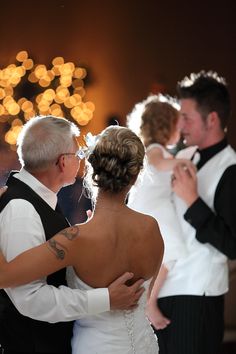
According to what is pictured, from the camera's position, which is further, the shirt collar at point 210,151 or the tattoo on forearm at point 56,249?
the shirt collar at point 210,151

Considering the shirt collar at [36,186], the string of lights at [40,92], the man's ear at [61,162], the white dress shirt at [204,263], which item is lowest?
the white dress shirt at [204,263]

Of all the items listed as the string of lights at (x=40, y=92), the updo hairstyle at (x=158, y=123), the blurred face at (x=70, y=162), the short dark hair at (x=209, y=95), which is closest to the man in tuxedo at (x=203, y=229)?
the short dark hair at (x=209, y=95)

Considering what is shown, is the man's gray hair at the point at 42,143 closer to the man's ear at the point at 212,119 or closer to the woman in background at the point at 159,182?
the woman in background at the point at 159,182

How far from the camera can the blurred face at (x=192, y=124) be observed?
3.30m

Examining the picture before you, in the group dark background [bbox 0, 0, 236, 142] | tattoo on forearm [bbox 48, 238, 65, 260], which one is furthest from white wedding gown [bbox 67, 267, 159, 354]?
dark background [bbox 0, 0, 236, 142]

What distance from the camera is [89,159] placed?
7.23 ft

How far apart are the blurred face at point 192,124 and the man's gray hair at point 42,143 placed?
1094 mm

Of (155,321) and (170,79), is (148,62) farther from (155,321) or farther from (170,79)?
(155,321)

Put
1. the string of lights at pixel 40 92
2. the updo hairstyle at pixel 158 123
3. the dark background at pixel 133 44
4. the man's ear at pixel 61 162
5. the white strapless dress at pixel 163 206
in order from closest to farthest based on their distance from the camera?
the man's ear at pixel 61 162, the white strapless dress at pixel 163 206, the updo hairstyle at pixel 158 123, the string of lights at pixel 40 92, the dark background at pixel 133 44

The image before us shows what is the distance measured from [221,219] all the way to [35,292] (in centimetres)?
126

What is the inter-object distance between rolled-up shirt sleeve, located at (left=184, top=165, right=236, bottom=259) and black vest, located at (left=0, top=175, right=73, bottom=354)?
3.25 ft

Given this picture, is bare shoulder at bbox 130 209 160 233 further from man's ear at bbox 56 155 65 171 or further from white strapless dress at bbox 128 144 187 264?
white strapless dress at bbox 128 144 187 264

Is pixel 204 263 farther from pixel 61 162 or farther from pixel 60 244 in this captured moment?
pixel 60 244

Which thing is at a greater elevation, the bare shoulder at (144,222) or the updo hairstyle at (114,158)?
the updo hairstyle at (114,158)
